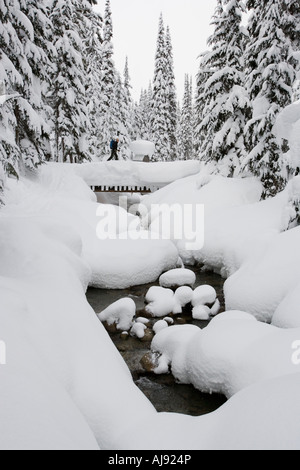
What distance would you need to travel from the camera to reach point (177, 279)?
975 cm

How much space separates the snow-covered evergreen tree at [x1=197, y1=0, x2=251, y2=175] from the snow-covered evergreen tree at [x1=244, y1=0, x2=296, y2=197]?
4.52 feet

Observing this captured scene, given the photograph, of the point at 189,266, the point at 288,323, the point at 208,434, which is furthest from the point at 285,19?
the point at 208,434

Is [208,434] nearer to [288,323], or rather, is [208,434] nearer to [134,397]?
[134,397]

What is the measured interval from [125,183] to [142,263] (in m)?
11.8

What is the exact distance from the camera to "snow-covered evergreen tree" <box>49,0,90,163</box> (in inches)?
776

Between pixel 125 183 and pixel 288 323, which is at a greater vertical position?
pixel 125 183

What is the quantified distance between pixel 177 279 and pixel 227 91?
11452 millimetres

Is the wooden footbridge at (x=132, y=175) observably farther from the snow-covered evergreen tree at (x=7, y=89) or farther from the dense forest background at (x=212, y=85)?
the snow-covered evergreen tree at (x=7, y=89)

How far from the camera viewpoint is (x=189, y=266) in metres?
12.1

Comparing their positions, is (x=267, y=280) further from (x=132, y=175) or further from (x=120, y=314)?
(x=132, y=175)

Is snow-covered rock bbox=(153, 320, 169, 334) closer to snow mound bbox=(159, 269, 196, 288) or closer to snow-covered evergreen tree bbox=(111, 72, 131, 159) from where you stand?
snow mound bbox=(159, 269, 196, 288)

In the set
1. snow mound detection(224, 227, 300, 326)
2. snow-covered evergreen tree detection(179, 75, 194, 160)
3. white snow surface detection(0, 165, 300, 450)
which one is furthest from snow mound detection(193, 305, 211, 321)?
snow-covered evergreen tree detection(179, 75, 194, 160)

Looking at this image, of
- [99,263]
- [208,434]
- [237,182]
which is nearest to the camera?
[208,434]

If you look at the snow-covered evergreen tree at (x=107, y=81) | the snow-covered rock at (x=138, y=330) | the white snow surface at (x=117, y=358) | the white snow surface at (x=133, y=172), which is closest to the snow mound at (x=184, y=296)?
the white snow surface at (x=117, y=358)
